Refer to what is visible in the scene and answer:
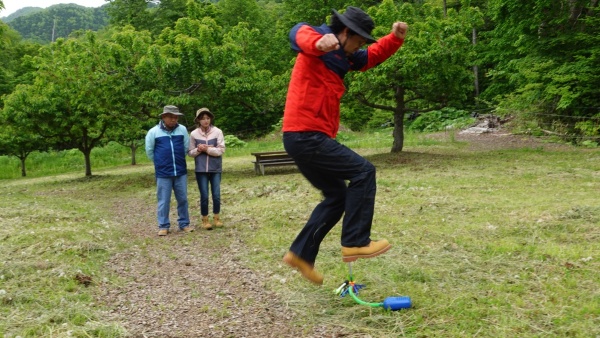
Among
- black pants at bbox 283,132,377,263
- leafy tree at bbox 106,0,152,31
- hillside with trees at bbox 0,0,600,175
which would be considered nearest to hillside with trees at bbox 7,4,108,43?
leafy tree at bbox 106,0,152,31

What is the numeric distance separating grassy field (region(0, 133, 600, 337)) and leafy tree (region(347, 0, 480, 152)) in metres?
4.83

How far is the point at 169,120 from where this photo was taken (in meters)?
8.13

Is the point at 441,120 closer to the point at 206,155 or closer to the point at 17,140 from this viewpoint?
the point at 17,140

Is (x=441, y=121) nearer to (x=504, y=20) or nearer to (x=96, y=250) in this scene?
(x=504, y=20)

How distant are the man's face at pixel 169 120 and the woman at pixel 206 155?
37 cm

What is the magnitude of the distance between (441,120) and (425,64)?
20.4 meters

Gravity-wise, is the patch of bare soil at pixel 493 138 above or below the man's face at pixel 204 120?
below

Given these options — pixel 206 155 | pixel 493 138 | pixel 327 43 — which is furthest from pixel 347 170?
pixel 493 138

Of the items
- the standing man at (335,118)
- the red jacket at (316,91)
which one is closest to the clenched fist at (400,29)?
the standing man at (335,118)

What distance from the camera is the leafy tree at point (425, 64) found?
1545 cm

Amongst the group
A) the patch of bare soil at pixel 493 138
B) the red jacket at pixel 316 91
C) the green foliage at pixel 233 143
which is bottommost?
the green foliage at pixel 233 143

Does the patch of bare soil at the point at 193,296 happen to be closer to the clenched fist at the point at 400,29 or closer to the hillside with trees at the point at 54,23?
the clenched fist at the point at 400,29

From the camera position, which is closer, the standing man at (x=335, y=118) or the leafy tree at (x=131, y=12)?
the standing man at (x=335, y=118)

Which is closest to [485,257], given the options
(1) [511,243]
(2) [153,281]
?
(1) [511,243]
